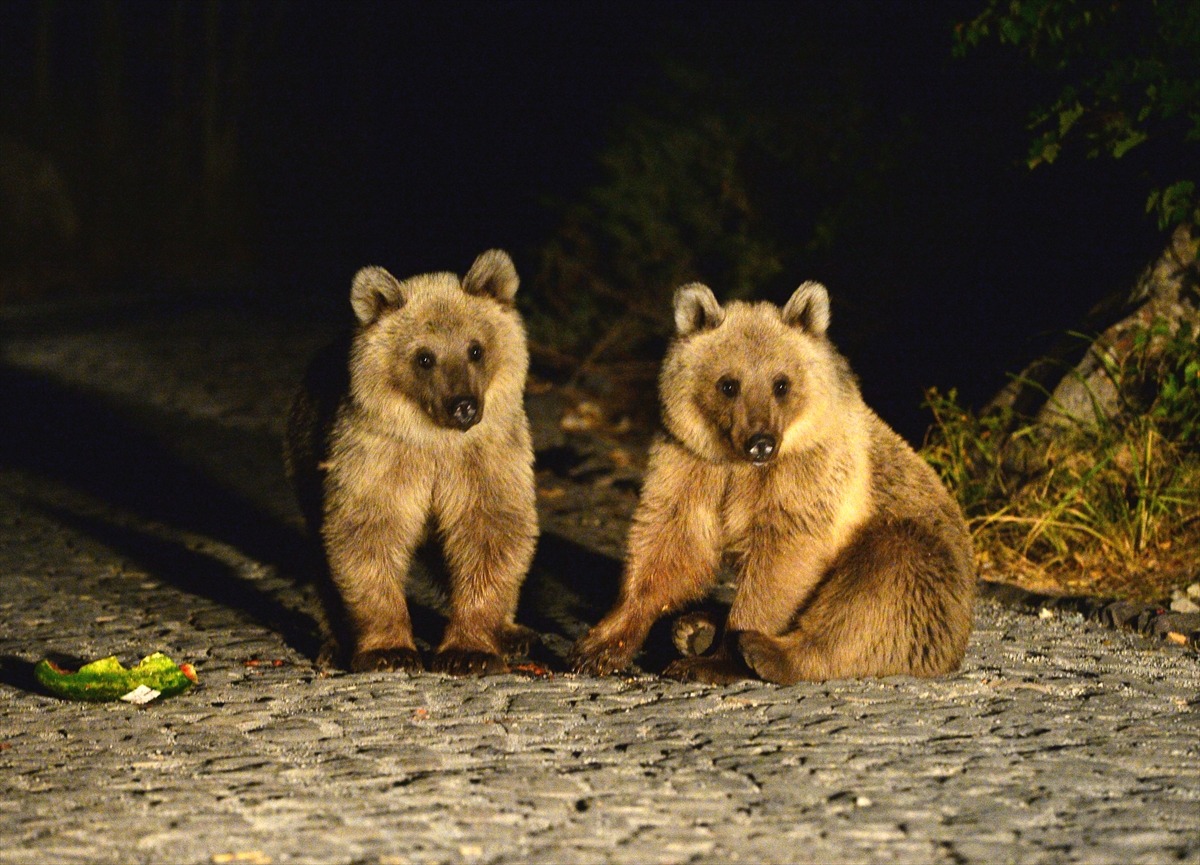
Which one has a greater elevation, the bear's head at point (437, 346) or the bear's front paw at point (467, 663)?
the bear's head at point (437, 346)

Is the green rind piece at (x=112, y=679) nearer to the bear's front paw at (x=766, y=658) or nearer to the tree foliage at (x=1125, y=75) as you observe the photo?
the bear's front paw at (x=766, y=658)

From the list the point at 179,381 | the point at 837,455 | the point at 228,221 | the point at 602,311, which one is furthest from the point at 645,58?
the point at 228,221

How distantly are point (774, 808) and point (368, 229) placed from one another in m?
26.3

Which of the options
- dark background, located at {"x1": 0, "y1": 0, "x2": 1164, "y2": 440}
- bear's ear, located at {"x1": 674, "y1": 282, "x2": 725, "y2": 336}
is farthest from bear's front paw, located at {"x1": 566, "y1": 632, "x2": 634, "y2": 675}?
dark background, located at {"x1": 0, "y1": 0, "x2": 1164, "y2": 440}

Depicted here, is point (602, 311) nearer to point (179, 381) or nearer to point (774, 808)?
point (179, 381)

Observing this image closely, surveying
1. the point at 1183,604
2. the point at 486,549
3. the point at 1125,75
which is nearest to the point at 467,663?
the point at 486,549

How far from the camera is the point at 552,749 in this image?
5086mm

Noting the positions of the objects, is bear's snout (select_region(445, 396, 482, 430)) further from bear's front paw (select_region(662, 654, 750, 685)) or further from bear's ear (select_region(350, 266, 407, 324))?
bear's front paw (select_region(662, 654, 750, 685))

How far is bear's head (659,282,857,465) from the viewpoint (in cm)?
622

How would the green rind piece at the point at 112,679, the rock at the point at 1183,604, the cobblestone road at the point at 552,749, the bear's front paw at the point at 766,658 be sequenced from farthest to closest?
the rock at the point at 1183,604 < the bear's front paw at the point at 766,658 < the green rind piece at the point at 112,679 < the cobblestone road at the point at 552,749

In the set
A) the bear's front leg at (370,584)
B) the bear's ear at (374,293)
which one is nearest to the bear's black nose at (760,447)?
the bear's front leg at (370,584)

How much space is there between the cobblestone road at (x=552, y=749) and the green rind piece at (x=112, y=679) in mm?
70

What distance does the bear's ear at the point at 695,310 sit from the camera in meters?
6.38

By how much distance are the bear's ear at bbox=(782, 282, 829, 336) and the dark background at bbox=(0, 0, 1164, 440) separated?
3207 mm
